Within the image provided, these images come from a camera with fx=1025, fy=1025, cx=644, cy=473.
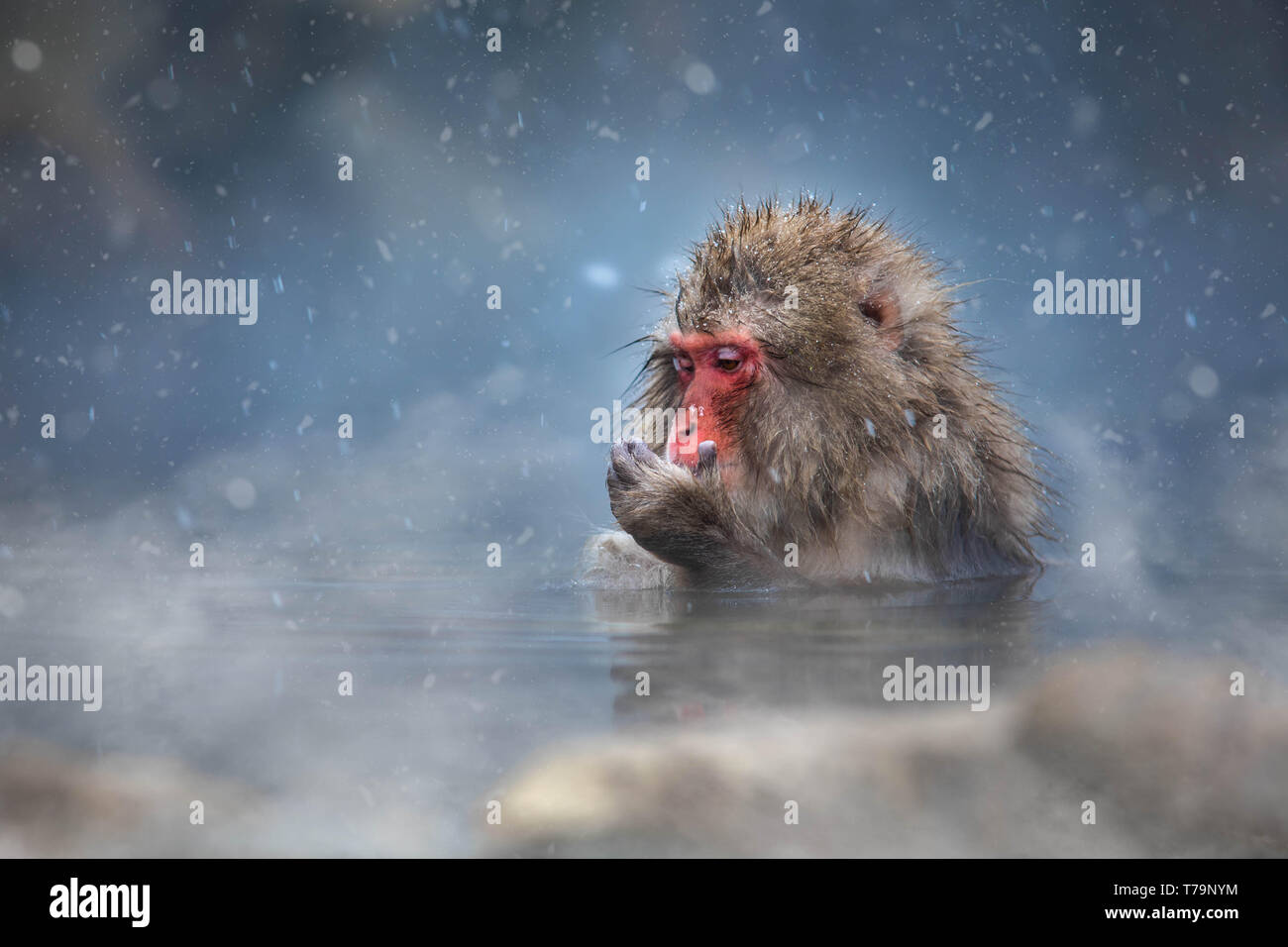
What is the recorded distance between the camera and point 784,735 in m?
1.88

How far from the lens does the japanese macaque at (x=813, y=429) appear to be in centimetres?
331

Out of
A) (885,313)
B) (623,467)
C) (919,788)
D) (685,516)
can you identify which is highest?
(885,313)

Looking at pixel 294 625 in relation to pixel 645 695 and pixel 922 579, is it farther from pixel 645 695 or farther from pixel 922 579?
pixel 922 579

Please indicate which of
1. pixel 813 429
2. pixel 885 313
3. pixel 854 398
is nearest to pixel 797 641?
pixel 813 429

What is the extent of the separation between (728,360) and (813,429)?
38cm

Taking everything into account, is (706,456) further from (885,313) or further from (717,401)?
(885,313)

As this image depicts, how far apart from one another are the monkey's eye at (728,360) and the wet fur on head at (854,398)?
8 centimetres

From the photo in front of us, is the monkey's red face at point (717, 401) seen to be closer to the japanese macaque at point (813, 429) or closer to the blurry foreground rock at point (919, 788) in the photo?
the japanese macaque at point (813, 429)

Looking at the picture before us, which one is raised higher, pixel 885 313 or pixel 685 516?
pixel 885 313

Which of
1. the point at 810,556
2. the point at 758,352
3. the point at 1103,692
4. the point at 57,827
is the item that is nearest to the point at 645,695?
the point at 1103,692

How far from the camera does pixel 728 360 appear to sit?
136 inches

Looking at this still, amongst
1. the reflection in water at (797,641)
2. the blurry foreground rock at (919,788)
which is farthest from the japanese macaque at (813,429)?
the blurry foreground rock at (919,788)

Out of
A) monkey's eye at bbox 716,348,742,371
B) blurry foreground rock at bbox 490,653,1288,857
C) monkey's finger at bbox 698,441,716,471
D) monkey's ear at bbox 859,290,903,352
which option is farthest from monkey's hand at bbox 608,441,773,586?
blurry foreground rock at bbox 490,653,1288,857

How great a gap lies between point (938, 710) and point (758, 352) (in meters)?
1.65
